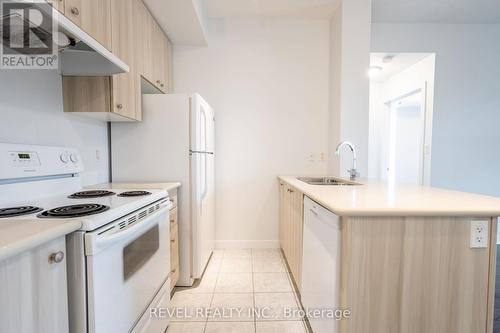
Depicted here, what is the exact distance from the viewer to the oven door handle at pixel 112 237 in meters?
0.83

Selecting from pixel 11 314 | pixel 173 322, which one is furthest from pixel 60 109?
pixel 173 322

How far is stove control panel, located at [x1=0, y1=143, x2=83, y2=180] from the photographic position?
3.74ft

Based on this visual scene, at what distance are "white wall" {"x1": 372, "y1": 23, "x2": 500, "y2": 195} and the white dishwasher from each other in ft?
8.56

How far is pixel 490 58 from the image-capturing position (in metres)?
3.06

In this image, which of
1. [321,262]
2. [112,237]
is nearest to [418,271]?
[321,262]

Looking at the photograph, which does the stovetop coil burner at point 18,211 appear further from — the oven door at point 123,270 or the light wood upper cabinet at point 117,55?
the light wood upper cabinet at point 117,55

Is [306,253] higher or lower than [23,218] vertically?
lower

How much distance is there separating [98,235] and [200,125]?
142 cm

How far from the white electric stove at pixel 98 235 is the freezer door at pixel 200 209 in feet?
1.65

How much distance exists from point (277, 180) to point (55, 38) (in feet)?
7.72

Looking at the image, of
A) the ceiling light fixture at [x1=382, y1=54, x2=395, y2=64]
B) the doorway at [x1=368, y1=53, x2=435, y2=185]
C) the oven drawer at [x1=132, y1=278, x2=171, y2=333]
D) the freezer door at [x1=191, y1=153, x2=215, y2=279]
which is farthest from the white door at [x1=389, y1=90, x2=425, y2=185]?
the oven drawer at [x1=132, y1=278, x2=171, y2=333]

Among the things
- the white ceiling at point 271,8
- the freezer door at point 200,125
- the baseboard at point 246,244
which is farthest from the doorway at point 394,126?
the freezer door at point 200,125

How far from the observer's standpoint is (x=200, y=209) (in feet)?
7.02

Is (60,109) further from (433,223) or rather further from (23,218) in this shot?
(433,223)
